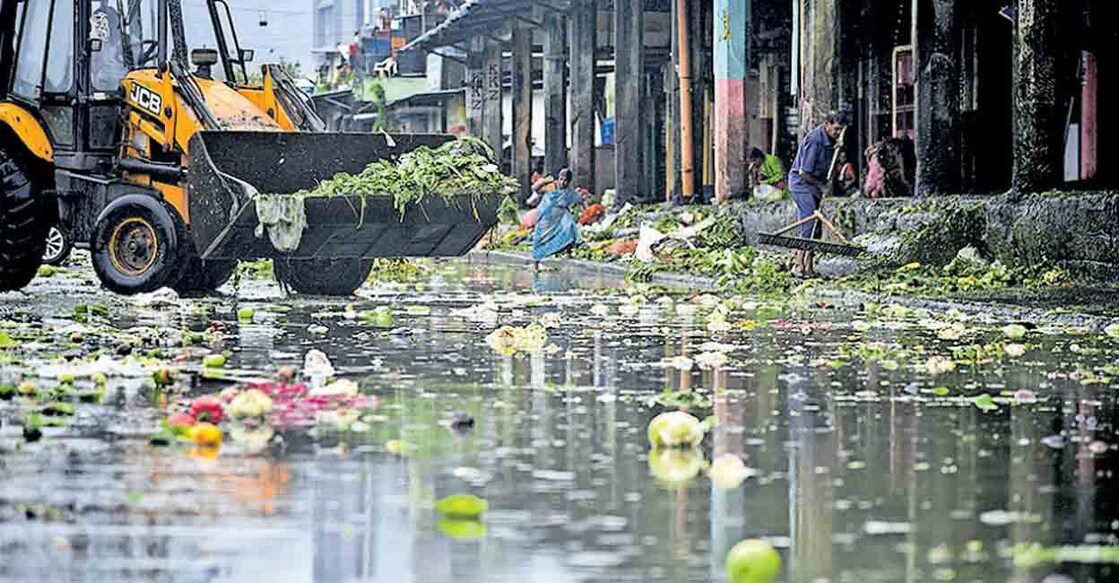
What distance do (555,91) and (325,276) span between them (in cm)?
2112

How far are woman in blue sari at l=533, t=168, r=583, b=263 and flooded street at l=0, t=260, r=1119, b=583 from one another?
18.0 m

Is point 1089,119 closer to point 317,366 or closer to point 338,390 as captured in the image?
point 317,366

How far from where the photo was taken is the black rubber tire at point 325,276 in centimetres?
2011

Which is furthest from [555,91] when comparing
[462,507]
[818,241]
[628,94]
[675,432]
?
[462,507]

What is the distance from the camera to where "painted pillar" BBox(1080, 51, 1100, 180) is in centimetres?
2583

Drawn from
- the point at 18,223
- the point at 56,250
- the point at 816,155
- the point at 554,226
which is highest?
the point at 816,155

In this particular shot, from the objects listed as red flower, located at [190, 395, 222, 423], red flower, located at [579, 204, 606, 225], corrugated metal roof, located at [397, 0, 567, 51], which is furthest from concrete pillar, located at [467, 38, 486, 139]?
red flower, located at [190, 395, 222, 423]

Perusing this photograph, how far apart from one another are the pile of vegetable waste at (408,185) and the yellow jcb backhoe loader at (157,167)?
88 millimetres

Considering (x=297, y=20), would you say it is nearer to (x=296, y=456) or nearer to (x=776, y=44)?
(x=776, y=44)

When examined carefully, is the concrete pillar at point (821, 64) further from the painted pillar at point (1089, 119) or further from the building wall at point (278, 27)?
the building wall at point (278, 27)

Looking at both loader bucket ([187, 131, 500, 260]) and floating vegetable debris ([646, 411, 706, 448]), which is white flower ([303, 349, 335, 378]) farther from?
loader bucket ([187, 131, 500, 260])

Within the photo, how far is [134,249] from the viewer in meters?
19.1

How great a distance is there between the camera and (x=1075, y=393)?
945 centimetres

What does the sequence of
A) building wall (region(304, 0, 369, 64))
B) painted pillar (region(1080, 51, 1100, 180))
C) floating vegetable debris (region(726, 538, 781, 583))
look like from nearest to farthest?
floating vegetable debris (region(726, 538, 781, 583)) → painted pillar (region(1080, 51, 1100, 180)) → building wall (region(304, 0, 369, 64))
